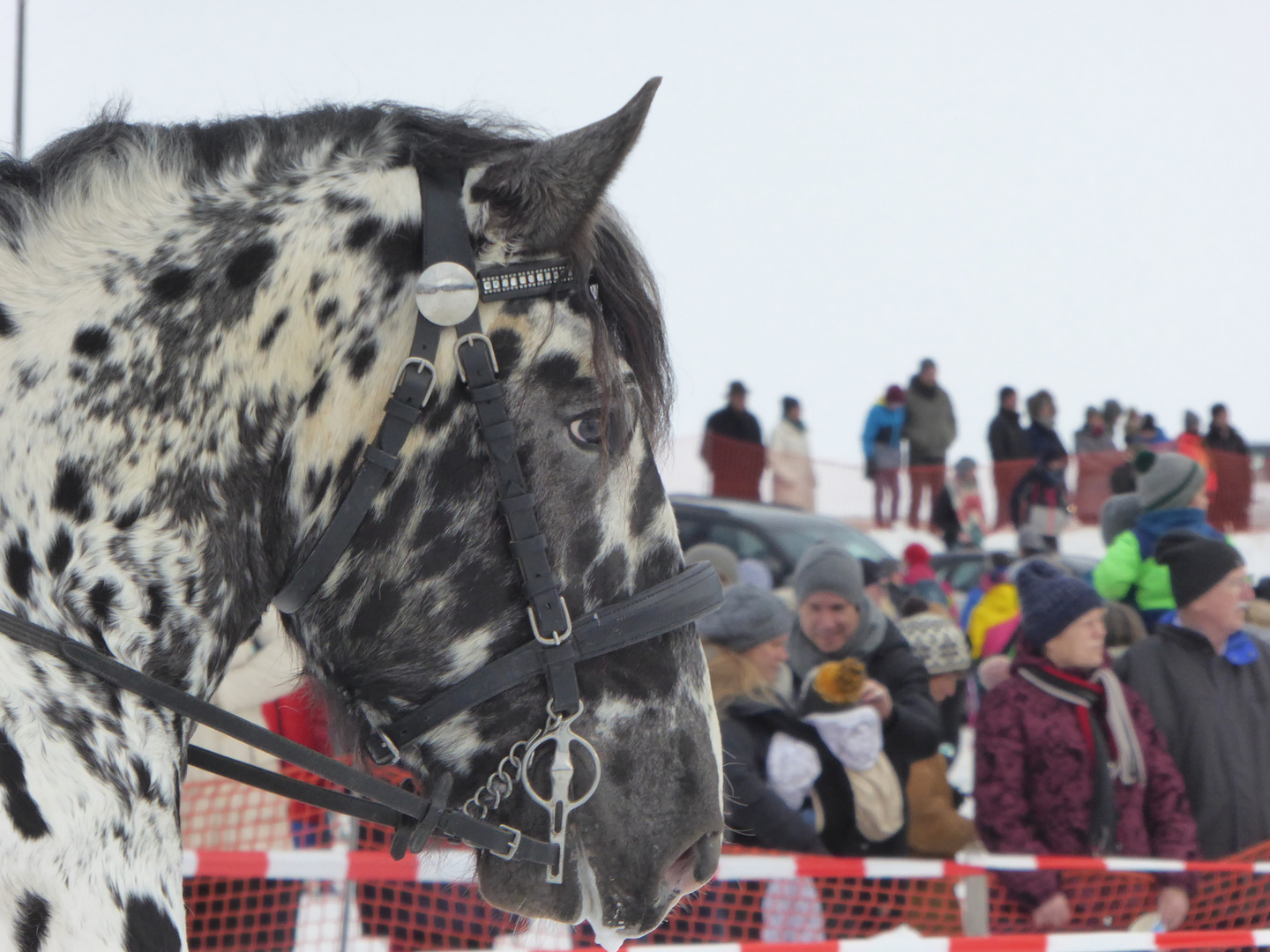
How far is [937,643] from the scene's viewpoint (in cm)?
563

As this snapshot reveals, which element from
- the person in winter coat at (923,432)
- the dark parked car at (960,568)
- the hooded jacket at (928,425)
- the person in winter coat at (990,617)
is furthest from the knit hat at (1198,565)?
the hooded jacket at (928,425)

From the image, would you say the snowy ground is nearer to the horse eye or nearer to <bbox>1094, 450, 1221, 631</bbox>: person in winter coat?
<bbox>1094, 450, 1221, 631</bbox>: person in winter coat

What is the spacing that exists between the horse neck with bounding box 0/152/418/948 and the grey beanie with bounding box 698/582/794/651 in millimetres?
2759

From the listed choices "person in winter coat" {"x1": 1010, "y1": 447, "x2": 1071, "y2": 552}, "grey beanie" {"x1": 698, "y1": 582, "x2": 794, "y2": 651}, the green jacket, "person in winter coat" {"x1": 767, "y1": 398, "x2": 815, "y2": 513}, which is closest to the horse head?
"grey beanie" {"x1": 698, "y1": 582, "x2": 794, "y2": 651}

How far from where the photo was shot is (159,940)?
1.38 m

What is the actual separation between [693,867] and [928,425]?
1223 cm

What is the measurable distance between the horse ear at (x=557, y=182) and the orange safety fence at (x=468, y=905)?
2.63 m

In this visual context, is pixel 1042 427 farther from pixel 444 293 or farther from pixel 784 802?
pixel 444 293

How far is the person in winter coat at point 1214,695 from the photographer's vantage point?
441 cm

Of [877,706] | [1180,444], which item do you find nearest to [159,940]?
[877,706]

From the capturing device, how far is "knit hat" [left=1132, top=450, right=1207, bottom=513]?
5789 millimetres

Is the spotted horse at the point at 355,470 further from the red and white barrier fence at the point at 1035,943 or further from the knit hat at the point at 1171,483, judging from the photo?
the knit hat at the point at 1171,483

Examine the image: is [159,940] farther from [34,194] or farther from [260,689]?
[260,689]

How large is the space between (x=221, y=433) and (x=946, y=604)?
25.5 ft
